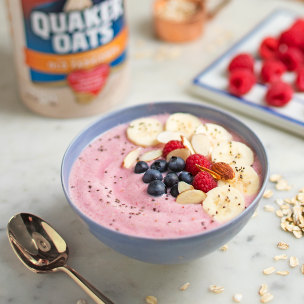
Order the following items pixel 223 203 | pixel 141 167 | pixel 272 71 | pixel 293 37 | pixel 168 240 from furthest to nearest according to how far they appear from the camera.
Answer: pixel 293 37
pixel 272 71
pixel 141 167
pixel 223 203
pixel 168 240

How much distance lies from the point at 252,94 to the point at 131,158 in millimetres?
660

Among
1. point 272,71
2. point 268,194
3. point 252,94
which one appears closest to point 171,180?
point 268,194

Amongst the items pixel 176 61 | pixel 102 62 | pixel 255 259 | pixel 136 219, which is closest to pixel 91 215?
pixel 136 219

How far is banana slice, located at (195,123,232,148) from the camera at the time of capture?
3.29ft

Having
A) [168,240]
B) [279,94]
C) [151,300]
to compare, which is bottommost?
[151,300]

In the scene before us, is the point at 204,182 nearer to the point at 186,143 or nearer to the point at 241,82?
the point at 186,143

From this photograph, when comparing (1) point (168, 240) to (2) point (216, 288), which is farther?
(2) point (216, 288)

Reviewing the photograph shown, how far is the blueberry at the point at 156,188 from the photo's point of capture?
0.85 m

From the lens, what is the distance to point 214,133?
40.1 inches

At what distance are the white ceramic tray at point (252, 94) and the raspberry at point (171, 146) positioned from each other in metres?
0.50

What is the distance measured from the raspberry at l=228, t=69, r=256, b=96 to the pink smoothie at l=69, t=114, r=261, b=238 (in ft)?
1.44

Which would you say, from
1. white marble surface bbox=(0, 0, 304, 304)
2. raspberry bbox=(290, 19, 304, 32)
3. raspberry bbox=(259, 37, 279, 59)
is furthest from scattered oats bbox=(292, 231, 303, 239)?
raspberry bbox=(290, 19, 304, 32)

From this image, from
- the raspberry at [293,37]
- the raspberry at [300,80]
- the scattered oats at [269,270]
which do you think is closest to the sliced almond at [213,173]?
the scattered oats at [269,270]

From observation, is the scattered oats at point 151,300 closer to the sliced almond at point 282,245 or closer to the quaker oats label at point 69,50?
the sliced almond at point 282,245
